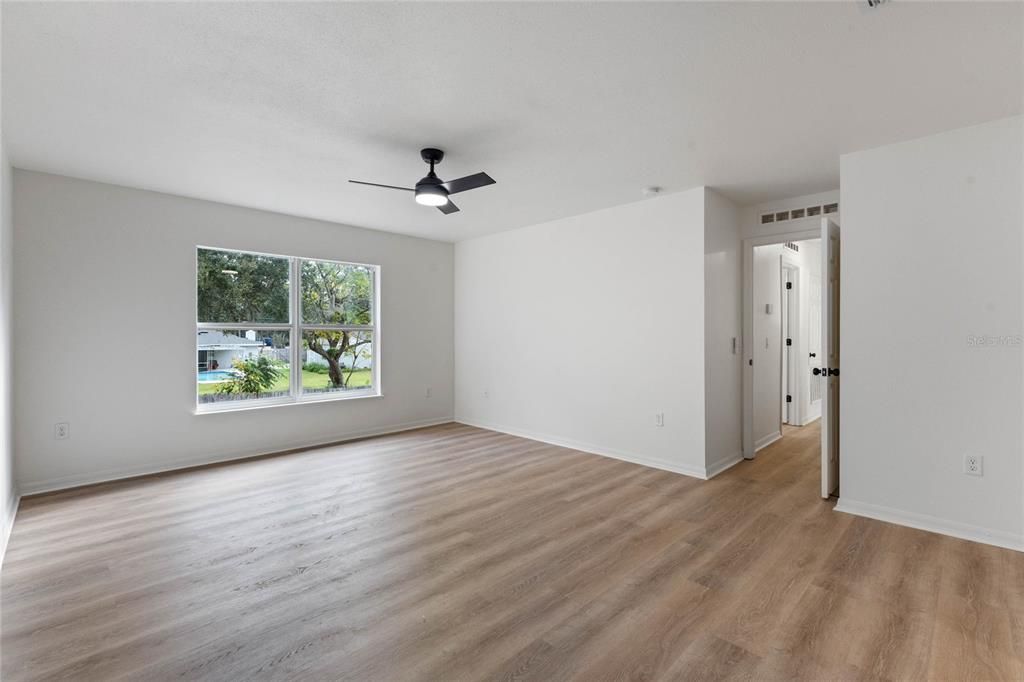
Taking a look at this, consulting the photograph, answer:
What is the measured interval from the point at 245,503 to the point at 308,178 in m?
2.59

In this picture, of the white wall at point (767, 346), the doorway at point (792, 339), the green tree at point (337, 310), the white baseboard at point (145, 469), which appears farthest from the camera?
the green tree at point (337, 310)

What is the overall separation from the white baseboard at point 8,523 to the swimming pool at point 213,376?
57.6 inches

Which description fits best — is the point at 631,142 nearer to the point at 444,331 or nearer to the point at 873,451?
the point at 873,451

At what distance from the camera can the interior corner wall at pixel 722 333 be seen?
4117 mm

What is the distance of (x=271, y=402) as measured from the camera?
5.00m

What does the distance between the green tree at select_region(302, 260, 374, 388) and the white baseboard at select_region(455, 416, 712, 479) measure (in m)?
1.82

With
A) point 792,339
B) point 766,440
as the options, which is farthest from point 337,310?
point 792,339

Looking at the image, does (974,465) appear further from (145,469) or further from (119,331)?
(119,331)

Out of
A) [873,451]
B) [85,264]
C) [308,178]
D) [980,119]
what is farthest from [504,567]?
[85,264]

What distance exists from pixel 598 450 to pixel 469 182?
3.07m

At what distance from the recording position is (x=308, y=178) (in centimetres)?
382

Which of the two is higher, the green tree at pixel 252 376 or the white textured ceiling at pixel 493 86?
the white textured ceiling at pixel 493 86

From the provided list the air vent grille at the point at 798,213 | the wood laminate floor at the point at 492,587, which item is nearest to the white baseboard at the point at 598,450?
the wood laminate floor at the point at 492,587

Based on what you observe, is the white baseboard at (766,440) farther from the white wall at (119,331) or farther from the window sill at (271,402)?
the white wall at (119,331)
